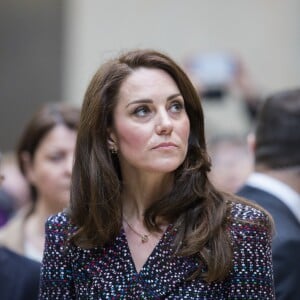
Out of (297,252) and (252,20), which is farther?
(252,20)

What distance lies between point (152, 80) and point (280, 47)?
→ 892 centimetres

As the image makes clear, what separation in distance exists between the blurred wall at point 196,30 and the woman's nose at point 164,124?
28.8 ft

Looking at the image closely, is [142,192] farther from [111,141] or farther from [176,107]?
[176,107]

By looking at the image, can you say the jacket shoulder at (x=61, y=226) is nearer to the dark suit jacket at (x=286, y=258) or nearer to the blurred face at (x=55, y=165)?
the dark suit jacket at (x=286, y=258)

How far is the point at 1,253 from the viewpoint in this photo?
14.9ft

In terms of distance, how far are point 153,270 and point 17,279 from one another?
4.02ft

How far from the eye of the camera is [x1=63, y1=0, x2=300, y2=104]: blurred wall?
12.2 m

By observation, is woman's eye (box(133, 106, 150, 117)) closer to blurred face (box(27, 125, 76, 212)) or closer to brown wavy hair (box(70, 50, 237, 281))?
brown wavy hair (box(70, 50, 237, 281))

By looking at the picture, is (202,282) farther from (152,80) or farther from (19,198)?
(19,198)

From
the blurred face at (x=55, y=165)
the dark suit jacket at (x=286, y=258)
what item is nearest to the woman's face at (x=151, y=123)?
the dark suit jacket at (x=286, y=258)

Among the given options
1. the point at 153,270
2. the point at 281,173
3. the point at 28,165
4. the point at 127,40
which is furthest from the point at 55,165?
the point at 127,40

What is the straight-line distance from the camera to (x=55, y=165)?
5340 millimetres

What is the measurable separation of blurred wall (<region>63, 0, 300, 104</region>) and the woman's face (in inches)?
342

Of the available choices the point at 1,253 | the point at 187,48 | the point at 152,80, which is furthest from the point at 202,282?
the point at 187,48
